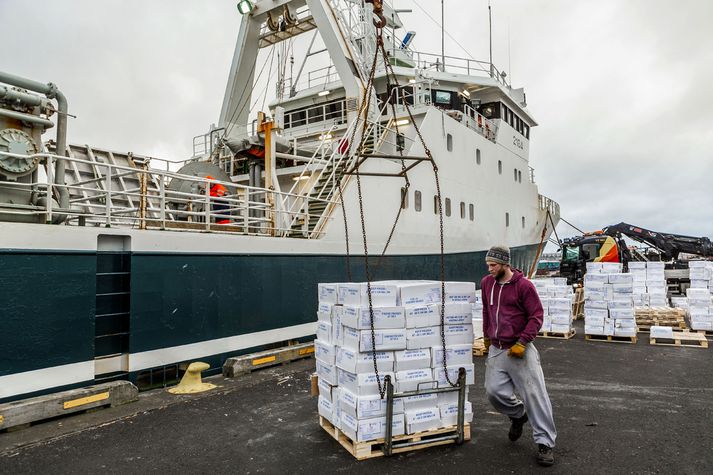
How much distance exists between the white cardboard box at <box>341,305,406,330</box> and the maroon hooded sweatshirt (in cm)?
90

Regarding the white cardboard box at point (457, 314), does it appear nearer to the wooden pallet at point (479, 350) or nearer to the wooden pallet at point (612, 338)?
the wooden pallet at point (479, 350)

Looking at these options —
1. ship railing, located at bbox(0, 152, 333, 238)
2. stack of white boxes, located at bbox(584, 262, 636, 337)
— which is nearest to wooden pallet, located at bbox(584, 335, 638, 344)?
stack of white boxes, located at bbox(584, 262, 636, 337)

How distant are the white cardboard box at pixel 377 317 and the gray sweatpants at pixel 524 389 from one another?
99cm

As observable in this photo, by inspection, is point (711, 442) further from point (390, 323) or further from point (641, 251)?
point (641, 251)

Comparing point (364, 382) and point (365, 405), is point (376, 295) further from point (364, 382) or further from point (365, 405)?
point (365, 405)

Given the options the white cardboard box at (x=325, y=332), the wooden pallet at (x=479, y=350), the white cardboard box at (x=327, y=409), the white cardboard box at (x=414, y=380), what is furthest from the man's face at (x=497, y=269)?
the wooden pallet at (x=479, y=350)

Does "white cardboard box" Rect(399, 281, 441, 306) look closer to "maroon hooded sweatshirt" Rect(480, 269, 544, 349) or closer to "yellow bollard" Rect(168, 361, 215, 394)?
"maroon hooded sweatshirt" Rect(480, 269, 544, 349)

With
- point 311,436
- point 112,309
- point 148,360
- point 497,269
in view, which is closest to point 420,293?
point 497,269

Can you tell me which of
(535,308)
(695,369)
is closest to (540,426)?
(535,308)

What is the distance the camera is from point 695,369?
23.6ft

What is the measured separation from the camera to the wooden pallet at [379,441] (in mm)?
3988

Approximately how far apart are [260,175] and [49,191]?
21.1ft

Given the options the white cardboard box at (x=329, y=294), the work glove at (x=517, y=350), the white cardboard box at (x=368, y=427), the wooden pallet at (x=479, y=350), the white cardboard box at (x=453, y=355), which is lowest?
the wooden pallet at (x=479, y=350)

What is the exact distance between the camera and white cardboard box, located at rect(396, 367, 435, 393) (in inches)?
164
